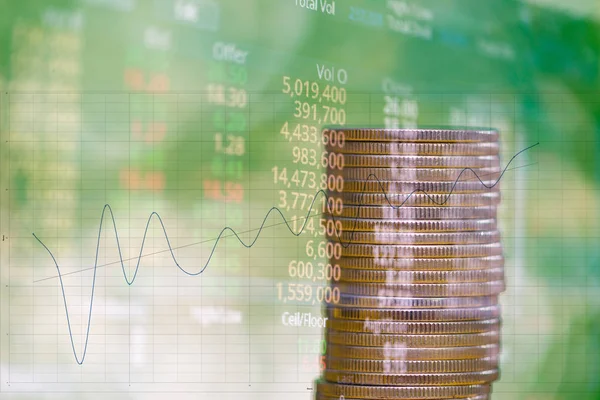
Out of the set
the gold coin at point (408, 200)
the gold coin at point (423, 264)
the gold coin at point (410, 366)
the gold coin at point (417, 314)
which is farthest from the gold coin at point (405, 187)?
the gold coin at point (410, 366)

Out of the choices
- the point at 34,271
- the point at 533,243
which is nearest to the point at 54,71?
the point at 34,271

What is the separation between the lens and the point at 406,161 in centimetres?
258

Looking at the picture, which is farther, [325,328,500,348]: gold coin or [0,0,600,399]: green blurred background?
[0,0,600,399]: green blurred background

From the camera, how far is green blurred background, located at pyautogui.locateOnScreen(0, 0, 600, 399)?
277 cm

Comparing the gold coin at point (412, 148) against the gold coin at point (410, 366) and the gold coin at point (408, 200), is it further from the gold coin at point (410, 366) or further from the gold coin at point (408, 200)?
the gold coin at point (410, 366)

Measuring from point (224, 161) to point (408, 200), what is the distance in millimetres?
473

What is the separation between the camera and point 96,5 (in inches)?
110

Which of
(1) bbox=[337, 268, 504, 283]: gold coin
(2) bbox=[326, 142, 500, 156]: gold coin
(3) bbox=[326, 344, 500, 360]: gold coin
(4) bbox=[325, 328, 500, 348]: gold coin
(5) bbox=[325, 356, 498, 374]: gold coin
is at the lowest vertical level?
(5) bbox=[325, 356, 498, 374]: gold coin

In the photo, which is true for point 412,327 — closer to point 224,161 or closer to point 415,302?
point 415,302

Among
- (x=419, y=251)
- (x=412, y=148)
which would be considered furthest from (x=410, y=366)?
(x=412, y=148)

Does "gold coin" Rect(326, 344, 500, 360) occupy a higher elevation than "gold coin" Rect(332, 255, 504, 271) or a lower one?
lower

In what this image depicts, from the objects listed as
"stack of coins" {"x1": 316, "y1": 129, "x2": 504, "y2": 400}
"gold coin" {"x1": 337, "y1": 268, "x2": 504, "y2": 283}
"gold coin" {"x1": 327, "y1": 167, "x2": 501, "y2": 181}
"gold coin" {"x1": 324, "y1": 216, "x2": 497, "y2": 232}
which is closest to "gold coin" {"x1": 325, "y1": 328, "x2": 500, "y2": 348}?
"stack of coins" {"x1": 316, "y1": 129, "x2": 504, "y2": 400}

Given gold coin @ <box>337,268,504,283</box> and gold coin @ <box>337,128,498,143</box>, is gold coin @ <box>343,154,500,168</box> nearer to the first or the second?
gold coin @ <box>337,128,498,143</box>

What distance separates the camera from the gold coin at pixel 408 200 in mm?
2580
